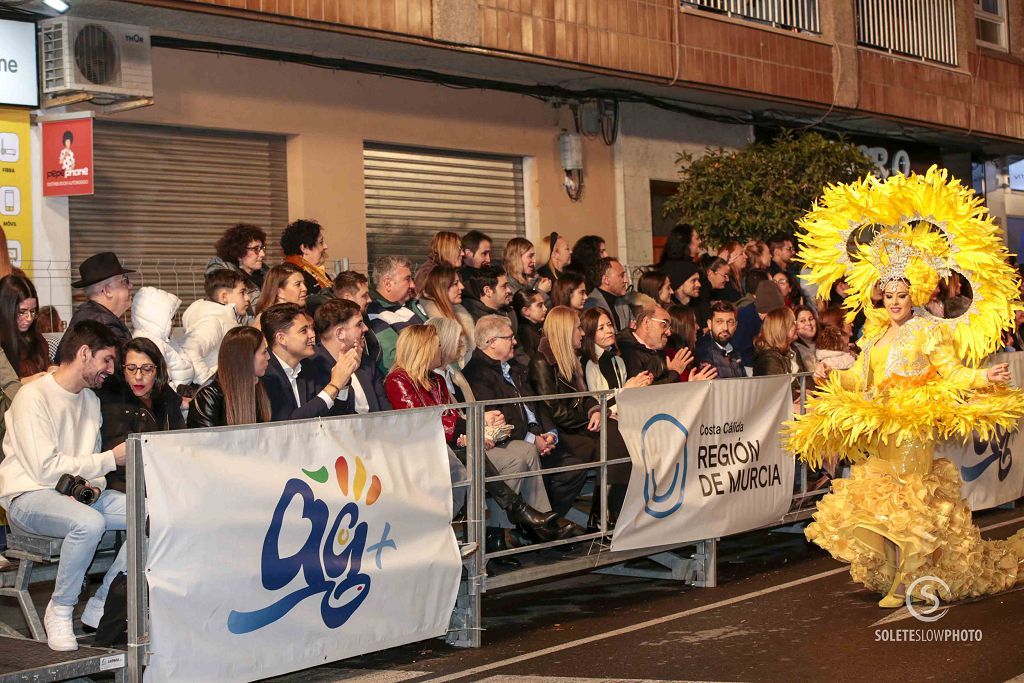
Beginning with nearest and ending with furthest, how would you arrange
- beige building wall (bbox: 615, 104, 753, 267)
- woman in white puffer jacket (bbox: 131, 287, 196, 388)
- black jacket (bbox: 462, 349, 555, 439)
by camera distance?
woman in white puffer jacket (bbox: 131, 287, 196, 388), black jacket (bbox: 462, 349, 555, 439), beige building wall (bbox: 615, 104, 753, 267)

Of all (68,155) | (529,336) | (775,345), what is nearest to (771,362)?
(775,345)

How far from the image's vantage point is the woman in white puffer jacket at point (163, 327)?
9117 millimetres

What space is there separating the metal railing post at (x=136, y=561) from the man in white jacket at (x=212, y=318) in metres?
2.99

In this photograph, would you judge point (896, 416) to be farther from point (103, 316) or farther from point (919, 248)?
point (103, 316)

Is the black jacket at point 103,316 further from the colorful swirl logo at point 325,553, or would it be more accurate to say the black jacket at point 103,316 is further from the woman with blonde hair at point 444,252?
the woman with blonde hair at point 444,252

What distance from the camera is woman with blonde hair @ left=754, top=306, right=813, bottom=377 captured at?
1153cm

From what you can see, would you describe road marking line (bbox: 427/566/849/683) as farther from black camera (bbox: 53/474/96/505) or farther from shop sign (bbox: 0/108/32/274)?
shop sign (bbox: 0/108/32/274)

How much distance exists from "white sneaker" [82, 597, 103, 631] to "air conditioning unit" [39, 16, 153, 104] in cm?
568

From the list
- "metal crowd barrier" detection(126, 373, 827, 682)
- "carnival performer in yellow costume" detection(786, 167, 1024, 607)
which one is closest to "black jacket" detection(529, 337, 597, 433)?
"metal crowd barrier" detection(126, 373, 827, 682)

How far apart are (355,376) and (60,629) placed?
2734 mm

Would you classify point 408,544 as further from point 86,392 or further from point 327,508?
point 86,392

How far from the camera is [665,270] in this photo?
1359 centimetres

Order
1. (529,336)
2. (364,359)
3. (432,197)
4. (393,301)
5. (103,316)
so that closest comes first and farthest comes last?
1. (103,316)
2. (364,359)
3. (393,301)
4. (529,336)
5. (432,197)

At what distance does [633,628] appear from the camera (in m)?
8.22
